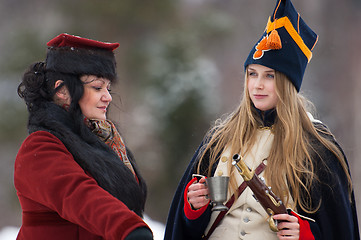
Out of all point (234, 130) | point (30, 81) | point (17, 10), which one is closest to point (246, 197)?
point (234, 130)

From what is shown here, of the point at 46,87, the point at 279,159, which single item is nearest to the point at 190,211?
the point at 279,159

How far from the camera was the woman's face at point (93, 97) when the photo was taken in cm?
284

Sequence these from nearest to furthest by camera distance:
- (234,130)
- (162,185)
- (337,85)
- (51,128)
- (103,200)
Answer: (103,200), (51,128), (234,130), (162,185), (337,85)

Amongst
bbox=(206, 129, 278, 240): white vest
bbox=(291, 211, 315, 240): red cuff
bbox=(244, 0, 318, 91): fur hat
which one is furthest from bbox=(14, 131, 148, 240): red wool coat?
bbox=(244, 0, 318, 91): fur hat

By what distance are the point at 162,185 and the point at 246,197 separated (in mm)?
5487

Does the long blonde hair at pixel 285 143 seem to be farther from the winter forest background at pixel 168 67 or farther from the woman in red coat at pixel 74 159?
the winter forest background at pixel 168 67

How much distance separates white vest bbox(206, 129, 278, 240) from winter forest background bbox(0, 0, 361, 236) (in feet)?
16.1

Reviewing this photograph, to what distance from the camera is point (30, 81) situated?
111 inches

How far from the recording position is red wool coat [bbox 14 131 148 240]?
2.31 metres

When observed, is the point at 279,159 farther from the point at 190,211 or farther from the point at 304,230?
the point at 190,211

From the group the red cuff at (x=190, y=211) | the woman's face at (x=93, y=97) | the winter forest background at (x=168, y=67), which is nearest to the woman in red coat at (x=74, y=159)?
the woman's face at (x=93, y=97)

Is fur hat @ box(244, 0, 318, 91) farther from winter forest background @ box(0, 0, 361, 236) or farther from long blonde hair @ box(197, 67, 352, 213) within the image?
winter forest background @ box(0, 0, 361, 236)

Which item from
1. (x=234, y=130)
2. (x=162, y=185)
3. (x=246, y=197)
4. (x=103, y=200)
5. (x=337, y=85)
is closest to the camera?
(x=103, y=200)

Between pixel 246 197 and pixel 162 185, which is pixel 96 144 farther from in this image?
pixel 162 185
